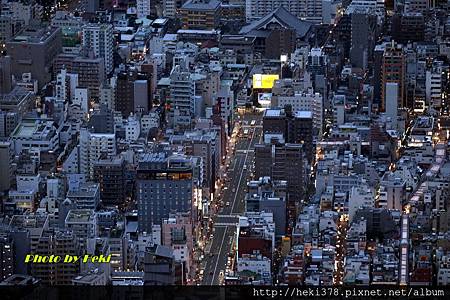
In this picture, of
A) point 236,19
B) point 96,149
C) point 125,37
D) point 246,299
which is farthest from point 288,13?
point 246,299

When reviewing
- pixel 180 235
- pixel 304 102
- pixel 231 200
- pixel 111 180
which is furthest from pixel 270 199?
pixel 304 102

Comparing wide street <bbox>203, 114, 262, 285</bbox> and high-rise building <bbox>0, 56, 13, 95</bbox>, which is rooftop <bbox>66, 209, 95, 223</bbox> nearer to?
wide street <bbox>203, 114, 262, 285</bbox>

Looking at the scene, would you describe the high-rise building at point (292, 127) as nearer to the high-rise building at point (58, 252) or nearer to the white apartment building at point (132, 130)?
the white apartment building at point (132, 130)

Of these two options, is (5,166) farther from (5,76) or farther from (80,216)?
(5,76)

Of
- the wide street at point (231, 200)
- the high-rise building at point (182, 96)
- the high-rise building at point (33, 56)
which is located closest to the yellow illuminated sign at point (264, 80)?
the wide street at point (231, 200)

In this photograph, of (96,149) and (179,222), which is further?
(96,149)

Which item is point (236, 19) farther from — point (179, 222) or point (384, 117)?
point (179, 222)
